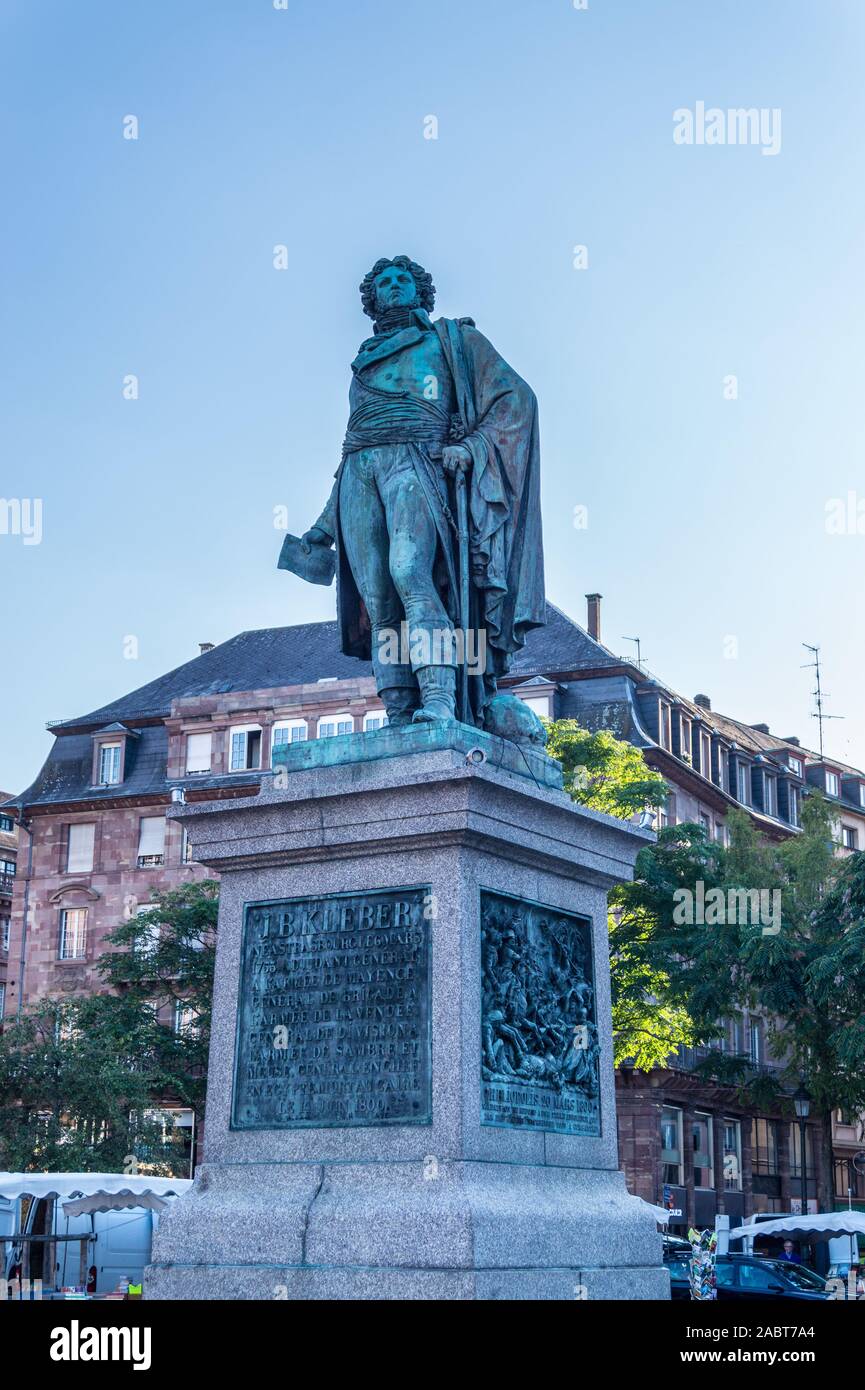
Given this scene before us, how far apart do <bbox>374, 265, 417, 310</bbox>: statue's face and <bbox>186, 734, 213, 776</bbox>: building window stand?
5069cm

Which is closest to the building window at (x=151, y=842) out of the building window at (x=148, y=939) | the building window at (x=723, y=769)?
the building window at (x=148, y=939)

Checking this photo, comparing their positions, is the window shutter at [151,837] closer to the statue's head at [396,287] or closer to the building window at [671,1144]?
the building window at [671,1144]

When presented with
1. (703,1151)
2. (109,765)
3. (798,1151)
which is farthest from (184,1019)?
(798,1151)

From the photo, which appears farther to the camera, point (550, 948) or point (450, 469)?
point (450, 469)

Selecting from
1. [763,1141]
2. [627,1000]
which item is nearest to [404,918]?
[627,1000]

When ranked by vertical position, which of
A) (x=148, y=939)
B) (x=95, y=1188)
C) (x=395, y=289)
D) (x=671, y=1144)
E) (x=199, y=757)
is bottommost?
(x=95, y=1188)

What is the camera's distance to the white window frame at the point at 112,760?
2518 inches

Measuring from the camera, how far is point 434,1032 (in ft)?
30.3

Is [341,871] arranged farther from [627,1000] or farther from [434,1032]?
[627,1000]

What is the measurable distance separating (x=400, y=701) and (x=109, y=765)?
55046 mm

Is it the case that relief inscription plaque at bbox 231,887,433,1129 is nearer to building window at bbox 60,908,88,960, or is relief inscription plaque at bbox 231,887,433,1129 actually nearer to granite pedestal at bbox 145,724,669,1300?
granite pedestal at bbox 145,724,669,1300

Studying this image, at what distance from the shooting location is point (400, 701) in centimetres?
1082

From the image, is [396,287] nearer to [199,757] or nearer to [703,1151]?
[199,757]
